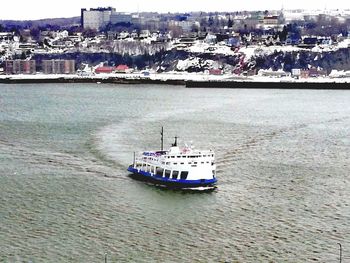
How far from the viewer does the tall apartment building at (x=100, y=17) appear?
11525 centimetres

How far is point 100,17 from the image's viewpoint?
118375 millimetres

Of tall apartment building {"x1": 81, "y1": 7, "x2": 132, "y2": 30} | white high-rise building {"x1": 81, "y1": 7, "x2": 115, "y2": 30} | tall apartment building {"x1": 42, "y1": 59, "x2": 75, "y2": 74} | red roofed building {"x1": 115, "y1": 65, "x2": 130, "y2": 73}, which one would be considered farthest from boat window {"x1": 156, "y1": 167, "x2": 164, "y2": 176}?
white high-rise building {"x1": 81, "y1": 7, "x2": 115, "y2": 30}

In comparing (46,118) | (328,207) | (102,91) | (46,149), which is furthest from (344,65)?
(328,207)

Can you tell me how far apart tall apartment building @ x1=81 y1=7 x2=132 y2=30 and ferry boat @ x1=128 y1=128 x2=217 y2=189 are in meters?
94.2

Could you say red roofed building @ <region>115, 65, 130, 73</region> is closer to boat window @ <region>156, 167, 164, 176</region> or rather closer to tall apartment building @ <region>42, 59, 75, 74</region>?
tall apartment building @ <region>42, 59, 75, 74</region>

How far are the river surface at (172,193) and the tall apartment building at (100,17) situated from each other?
85.9 m

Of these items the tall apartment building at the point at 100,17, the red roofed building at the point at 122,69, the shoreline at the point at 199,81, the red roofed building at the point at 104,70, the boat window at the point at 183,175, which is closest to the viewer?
the boat window at the point at 183,175

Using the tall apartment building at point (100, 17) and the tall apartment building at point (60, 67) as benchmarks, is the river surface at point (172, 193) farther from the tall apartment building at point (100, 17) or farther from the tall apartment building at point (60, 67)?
the tall apartment building at point (100, 17)

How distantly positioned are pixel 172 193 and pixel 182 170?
2.25 ft

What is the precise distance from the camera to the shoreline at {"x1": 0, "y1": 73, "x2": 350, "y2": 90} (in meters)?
47.4

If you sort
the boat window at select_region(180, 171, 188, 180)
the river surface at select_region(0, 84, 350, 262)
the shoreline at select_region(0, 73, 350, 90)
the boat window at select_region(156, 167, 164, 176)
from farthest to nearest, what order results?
the shoreline at select_region(0, 73, 350, 90), the boat window at select_region(156, 167, 164, 176), the boat window at select_region(180, 171, 188, 180), the river surface at select_region(0, 84, 350, 262)

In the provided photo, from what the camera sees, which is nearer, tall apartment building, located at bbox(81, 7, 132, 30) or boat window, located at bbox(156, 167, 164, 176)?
boat window, located at bbox(156, 167, 164, 176)

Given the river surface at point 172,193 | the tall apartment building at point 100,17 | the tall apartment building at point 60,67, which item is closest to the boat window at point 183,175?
the river surface at point 172,193

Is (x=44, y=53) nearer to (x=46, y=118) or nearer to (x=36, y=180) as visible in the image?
(x=46, y=118)
